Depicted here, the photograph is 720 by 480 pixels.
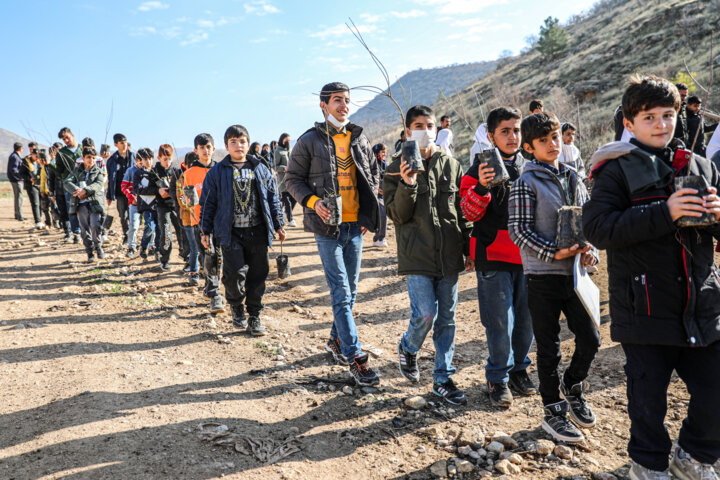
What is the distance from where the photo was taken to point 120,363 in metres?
4.65

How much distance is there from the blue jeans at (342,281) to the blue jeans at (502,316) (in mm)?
1122

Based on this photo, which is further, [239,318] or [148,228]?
[148,228]

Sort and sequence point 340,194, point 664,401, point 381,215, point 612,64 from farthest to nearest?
point 612,64, point 381,215, point 340,194, point 664,401

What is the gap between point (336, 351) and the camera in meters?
4.71

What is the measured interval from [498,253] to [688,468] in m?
1.65

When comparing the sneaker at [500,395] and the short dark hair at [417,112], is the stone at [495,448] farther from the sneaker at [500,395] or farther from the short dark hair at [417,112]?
the short dark hair at [417,112]

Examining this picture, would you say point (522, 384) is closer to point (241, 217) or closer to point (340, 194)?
point (340, 194)

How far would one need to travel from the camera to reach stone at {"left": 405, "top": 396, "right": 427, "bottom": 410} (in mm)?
3635

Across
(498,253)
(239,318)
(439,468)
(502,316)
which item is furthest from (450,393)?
(239,318)

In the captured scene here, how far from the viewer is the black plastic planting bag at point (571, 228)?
9.48 feet

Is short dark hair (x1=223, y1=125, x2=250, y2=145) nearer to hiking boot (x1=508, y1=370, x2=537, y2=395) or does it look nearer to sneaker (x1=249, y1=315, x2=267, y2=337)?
sneaker (x1=249, y1=315, x2=267, y2=337)

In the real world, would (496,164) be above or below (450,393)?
above

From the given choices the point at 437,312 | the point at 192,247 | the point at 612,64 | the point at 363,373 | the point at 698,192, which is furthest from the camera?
the point at 612,64

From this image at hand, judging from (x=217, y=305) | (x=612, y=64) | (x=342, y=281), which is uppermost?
(x=612, y=64)
